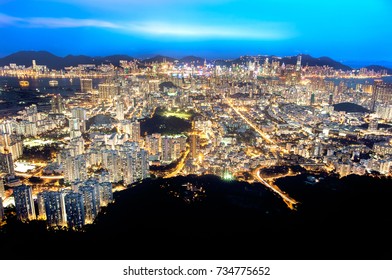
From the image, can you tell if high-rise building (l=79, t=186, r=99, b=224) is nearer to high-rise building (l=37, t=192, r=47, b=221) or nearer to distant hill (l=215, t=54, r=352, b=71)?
high-rise building (l=37, t=192, r=47, b=221)

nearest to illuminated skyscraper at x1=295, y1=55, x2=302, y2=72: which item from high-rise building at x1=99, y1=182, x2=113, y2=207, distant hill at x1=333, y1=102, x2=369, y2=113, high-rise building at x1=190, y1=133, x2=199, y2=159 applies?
distant hill at x1=333, y1=102, x2=369, y2=113

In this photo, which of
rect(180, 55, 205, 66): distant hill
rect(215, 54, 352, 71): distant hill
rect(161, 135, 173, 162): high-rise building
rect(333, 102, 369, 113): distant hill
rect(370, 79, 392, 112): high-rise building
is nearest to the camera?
rect(161, 135, 173, 162): high-rise building

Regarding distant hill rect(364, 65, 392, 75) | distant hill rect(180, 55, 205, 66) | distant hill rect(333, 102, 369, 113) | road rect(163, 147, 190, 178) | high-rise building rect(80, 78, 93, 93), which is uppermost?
distant hill rect(180, 55, 205, 66)

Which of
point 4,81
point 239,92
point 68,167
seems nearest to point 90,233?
point 68,167

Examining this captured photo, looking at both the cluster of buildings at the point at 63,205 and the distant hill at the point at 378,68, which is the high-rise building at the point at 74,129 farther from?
the distant hill at the point at 378,68

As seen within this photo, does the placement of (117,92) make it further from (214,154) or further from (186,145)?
(214,154)

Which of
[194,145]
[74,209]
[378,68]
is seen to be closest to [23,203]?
[74,209]
